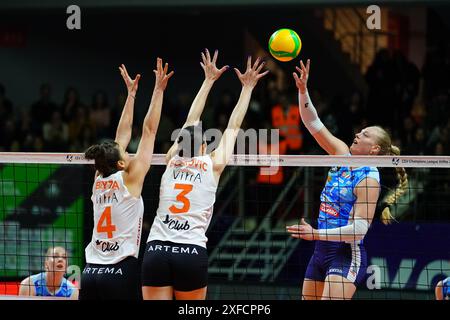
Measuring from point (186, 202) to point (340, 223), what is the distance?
1.53m

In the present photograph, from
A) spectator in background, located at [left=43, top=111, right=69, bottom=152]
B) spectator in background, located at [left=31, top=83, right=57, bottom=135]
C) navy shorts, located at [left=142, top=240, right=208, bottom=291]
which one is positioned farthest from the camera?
Result: spectator in background, located at [left=31, top=83, right=57, bottom=135]

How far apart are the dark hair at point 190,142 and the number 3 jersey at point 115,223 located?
1.86 ft

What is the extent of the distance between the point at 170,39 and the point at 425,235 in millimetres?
8824

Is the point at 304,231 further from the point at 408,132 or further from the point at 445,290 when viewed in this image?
the point at 408,132

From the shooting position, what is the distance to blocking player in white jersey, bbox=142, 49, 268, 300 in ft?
28.0

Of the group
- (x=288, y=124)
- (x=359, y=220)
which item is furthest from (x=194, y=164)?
(x=288, y=124)

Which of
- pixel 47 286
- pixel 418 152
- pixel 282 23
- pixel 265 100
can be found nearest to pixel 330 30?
pixel 282 23

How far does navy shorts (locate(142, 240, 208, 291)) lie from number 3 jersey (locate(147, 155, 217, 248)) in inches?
3.2

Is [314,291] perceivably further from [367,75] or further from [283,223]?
[367,75]

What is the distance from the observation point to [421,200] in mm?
16703

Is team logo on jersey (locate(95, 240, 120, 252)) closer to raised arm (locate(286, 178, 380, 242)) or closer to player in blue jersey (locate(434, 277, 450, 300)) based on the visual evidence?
raised arm (locate(286, 178, 380, 242))

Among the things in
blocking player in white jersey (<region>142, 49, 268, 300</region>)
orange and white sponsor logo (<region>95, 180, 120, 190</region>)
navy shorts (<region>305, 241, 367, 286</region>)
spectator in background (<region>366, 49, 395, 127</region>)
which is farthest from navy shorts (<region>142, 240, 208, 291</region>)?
spectator in background (<region>366, 49, 395, 127</region>)

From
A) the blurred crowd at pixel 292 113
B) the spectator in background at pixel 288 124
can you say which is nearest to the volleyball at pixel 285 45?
the blurred crowd at pixel 292 113

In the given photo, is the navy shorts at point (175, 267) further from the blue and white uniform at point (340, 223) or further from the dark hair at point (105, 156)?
the blue and white uniform at point (340, 223)
